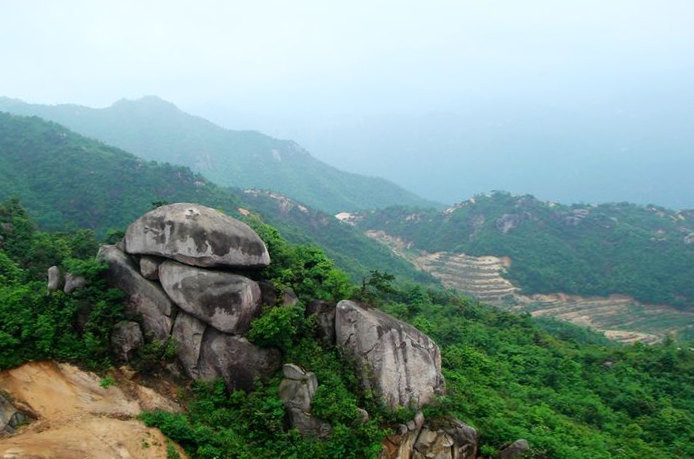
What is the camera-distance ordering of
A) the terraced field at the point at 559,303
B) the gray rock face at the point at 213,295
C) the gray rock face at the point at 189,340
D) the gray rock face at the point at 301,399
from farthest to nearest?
1. the terraced field at the point at 559,303
2. the gray rock face at the point at 189,340
3. the gray rock face at the point at 213,295
4. the gray rock face at the point at 301,399

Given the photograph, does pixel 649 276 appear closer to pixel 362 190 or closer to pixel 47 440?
pixel 47 440

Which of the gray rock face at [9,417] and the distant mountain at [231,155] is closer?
the gray rock face at [9,417]

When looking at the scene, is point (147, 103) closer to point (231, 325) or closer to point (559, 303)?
point (559, 303)

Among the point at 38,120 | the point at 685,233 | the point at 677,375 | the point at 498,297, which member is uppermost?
the point at 685,233

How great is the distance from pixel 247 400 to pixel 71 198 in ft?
143

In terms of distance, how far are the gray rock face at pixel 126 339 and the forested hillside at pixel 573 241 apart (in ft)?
209

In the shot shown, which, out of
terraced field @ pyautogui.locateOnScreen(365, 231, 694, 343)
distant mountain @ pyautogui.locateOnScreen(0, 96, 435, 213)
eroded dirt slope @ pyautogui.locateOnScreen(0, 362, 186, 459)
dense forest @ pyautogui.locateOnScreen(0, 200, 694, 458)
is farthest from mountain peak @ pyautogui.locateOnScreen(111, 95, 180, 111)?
eroded dirt slope @ pyautogui.locateOnScreen(0, 362, 186, 459)

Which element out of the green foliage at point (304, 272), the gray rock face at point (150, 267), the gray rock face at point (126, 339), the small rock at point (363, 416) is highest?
the green foliage at point (304, 272)

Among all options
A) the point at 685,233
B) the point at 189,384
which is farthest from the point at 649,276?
the point at 189,384

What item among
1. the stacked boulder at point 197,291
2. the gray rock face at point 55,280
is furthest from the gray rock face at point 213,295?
the gray rock face at point 55,280

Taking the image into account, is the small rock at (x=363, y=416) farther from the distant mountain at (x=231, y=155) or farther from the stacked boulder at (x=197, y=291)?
the distant mountain at (x=231, y=155)

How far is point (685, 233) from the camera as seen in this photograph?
236ft

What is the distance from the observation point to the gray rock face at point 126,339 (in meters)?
13.0

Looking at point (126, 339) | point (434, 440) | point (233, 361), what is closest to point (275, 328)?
point (233, 361)
